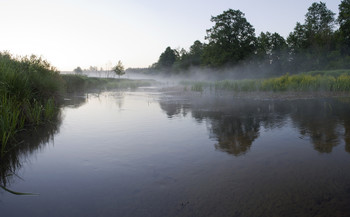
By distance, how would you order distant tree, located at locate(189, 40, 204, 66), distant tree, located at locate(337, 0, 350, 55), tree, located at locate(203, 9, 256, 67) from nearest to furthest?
distant tree, located at locate(337, 0, 350, 55)
tree, located at locate(203, 9, 256, 67)
distant tree, located at locate(189, 40, 204, 66)

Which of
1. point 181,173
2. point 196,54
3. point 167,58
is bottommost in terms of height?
point 181,173

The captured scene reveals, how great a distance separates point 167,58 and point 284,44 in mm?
56026

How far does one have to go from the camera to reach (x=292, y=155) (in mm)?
4801

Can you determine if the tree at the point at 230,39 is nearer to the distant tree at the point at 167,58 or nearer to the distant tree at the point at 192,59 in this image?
the distant tree at the point at 192,59

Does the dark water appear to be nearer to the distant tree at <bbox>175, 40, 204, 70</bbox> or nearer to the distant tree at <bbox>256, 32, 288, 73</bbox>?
the distant tree at <bbox>256, 32, 288, 73</bbox>

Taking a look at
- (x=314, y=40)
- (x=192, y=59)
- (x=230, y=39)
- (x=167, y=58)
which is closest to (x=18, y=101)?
(x=230, y=39)

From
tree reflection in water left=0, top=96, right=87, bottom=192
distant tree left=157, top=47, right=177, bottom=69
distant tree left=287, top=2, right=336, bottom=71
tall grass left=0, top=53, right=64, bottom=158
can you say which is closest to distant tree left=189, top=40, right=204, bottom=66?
distant tree left=157, top=47, right=177, bottom=69

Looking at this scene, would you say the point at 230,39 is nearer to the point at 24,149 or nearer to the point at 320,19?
the point at 320,19

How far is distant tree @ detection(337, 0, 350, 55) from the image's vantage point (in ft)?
136

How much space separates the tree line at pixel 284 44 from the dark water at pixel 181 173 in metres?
41.0

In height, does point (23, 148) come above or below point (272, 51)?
below

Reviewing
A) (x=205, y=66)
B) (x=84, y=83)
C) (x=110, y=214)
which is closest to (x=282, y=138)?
(x=110, y=214)

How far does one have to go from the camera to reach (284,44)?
160 feet

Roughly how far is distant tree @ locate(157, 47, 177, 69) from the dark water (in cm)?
9137
